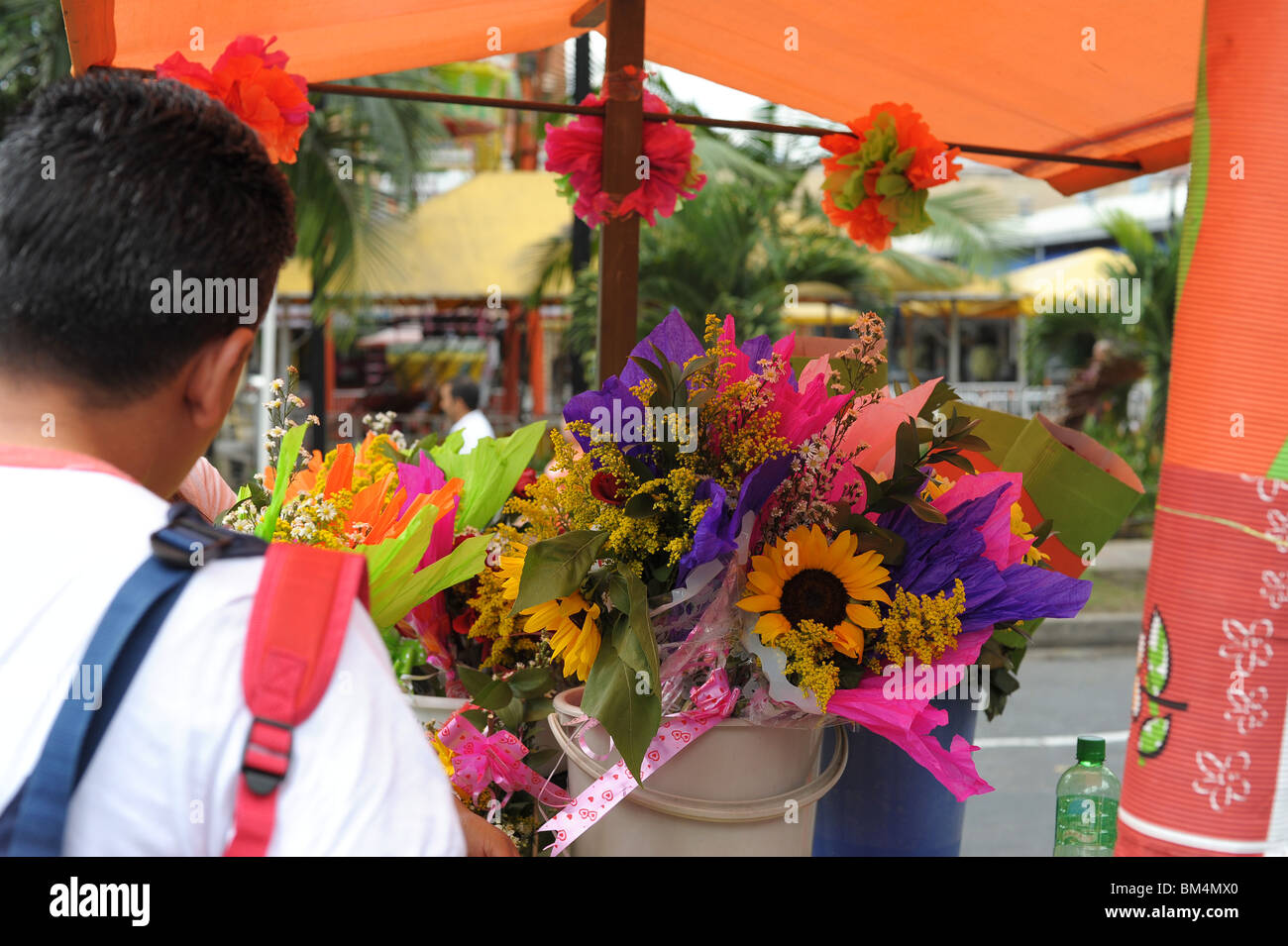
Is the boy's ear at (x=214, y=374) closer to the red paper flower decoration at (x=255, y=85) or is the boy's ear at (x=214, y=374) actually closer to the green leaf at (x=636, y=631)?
the green leaf at (x=636, y=631)

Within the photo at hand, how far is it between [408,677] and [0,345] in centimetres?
97

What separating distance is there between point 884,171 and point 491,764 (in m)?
1.68

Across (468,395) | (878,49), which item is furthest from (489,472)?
(468,395)

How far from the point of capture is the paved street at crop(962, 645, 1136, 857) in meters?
4.29

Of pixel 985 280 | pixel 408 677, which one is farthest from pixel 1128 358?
pixel 408 677

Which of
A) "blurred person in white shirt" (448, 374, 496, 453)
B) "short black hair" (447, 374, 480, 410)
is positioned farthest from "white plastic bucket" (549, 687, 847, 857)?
"short black hair" (447, 374, 480, 410)

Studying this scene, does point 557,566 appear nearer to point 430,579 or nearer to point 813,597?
point 430,579

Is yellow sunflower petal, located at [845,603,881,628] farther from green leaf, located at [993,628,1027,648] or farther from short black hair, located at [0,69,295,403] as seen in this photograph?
short black hair, located at [0,69,295,403]

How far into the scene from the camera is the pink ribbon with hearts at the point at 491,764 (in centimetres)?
140

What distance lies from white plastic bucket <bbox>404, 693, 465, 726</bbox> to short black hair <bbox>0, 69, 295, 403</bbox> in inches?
34.4

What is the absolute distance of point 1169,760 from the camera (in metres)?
0.98

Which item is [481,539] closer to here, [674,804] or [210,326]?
[674,804]

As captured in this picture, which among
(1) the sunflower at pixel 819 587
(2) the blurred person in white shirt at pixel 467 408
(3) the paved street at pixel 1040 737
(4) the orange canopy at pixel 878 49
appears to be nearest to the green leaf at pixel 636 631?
(1) the sunflower at pixel 819 587

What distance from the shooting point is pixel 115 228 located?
729 mm
